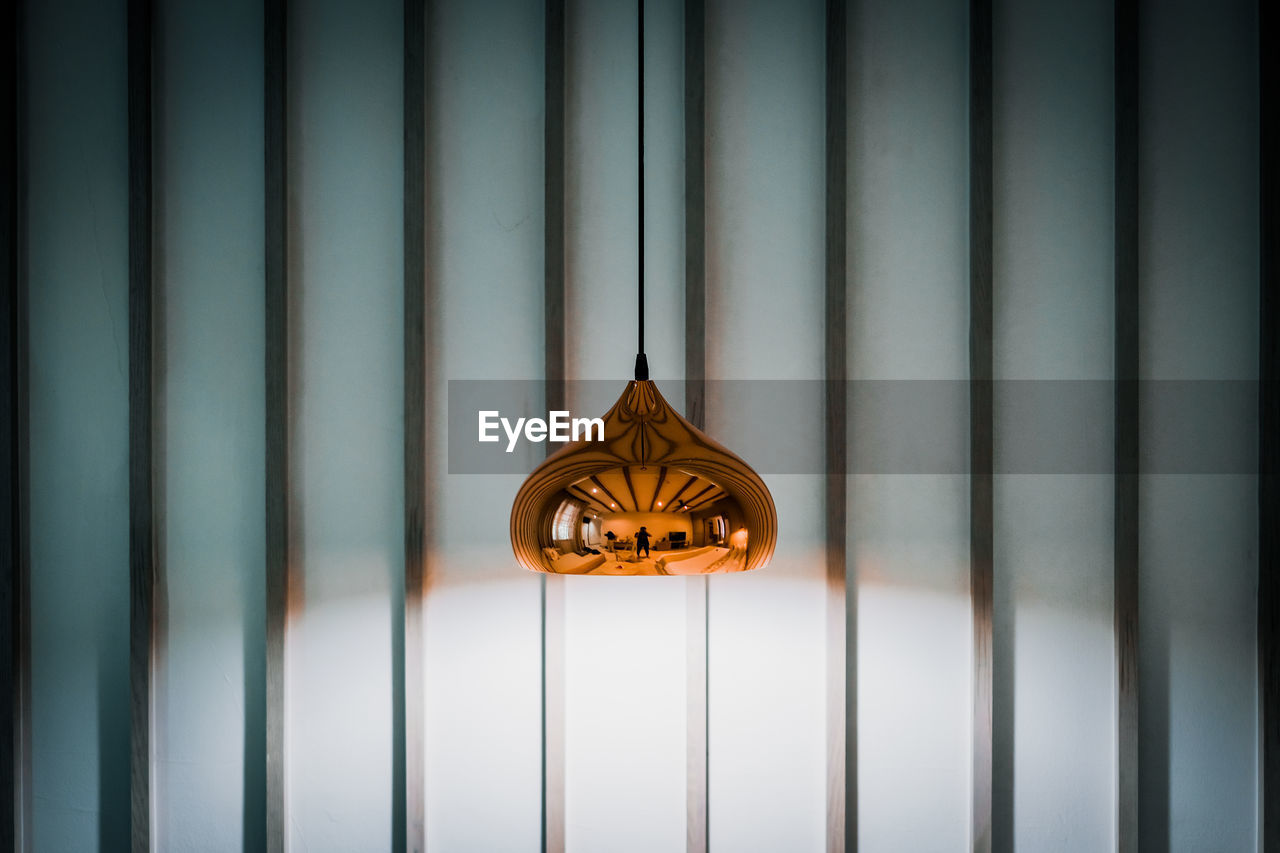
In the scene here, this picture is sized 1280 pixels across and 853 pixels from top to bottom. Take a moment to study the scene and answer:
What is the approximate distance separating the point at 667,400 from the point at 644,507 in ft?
3.22

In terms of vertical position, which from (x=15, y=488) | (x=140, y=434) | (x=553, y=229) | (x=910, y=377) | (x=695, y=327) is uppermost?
(x=553, y=229)

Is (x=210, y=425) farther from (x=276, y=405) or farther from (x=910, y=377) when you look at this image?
(x=910, y=377)

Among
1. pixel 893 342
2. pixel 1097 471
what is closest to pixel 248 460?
pixel 893 342

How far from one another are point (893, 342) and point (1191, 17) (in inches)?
39.3

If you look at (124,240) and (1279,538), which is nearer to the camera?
(1279,538)

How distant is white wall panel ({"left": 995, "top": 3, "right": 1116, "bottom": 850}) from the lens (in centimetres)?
186

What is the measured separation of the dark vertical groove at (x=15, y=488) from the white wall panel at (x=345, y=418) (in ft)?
2.05

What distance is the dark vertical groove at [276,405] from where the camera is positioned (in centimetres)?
186

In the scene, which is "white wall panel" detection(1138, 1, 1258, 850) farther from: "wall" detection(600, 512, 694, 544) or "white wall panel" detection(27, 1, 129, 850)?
"white wall panel" detection(27, 1, 129, 850)

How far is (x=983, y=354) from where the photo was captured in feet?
6.11

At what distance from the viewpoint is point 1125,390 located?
185cm

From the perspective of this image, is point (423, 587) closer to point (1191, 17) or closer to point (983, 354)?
point (983, 354)

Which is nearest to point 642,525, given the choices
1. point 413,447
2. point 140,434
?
point 413,447

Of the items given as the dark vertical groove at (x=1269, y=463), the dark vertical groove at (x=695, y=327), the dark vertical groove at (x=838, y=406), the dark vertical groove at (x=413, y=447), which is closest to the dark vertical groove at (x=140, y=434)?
the dark vertical groove at (x=413, y=447)
